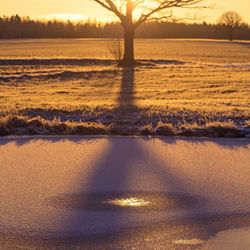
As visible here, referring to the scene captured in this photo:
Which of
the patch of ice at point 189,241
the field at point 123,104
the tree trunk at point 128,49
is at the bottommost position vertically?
the patch of ice at point 189,241

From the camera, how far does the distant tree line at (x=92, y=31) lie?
80.1 meters

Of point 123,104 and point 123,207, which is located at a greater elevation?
point 123,104

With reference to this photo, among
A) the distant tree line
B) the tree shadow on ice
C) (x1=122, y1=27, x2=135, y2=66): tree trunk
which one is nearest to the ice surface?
the tree shadow on ice

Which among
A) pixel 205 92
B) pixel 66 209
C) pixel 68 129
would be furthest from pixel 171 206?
pixel 205 92

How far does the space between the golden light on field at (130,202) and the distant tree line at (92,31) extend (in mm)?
75568

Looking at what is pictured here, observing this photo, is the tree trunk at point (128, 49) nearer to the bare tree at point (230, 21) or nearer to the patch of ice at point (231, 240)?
the patch of ice at point (231, 240)

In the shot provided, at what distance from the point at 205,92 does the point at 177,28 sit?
81780 millimetres

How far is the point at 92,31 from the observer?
83.2 meters

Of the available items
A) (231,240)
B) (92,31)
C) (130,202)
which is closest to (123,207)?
(130,202)

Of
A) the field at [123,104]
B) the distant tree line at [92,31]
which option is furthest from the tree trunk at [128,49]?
the distant tree line at [92,31]

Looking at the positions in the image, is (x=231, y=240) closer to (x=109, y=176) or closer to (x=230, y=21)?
(x=109, y=176)

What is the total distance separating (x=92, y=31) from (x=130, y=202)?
3262 inches

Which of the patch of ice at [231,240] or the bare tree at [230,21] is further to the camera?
the bare tree at [230,21]

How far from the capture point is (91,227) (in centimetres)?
293
